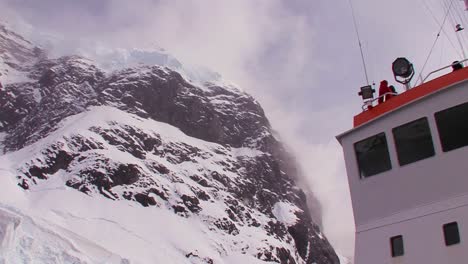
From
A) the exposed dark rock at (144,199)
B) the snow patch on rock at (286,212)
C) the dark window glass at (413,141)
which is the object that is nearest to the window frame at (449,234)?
the dark window glass at (413,141)

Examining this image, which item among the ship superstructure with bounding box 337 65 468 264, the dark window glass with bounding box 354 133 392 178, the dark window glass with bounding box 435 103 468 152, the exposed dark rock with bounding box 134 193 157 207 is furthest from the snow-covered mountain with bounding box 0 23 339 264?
the dark window glass with bounding box 435 103 468 152

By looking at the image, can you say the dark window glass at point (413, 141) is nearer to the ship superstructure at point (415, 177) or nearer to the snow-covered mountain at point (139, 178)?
the ship superstructure at point (415, 177)

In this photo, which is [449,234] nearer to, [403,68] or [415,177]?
[415,177]

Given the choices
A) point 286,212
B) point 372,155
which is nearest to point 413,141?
point 372,155

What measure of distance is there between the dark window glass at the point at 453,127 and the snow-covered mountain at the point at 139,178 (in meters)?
65.1

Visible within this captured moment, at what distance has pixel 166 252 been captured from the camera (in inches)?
4151

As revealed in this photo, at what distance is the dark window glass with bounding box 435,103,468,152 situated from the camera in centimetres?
1067

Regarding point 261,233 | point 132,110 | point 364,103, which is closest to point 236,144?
point 132,110

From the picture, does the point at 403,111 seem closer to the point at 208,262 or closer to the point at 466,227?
the point at 466,227

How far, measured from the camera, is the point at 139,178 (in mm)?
134625

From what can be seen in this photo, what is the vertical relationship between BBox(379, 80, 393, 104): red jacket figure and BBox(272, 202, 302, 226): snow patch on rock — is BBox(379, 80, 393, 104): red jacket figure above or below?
below

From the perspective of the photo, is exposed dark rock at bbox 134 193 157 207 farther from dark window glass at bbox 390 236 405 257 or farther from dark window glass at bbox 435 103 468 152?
dark window glass at bbox 435 103 468 152

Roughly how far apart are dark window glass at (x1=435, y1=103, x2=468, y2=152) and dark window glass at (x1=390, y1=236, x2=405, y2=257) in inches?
74.6

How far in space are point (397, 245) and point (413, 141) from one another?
2.03 m
